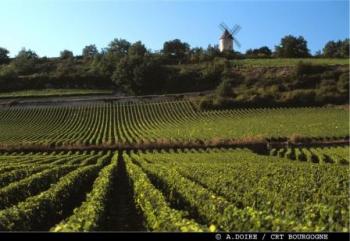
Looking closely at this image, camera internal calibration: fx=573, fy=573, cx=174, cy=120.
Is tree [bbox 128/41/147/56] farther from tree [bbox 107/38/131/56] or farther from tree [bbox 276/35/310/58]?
tree [bbox 276/35/310/58]

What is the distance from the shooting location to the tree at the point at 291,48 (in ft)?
81.3

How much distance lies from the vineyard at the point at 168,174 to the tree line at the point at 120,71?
2.00 meters

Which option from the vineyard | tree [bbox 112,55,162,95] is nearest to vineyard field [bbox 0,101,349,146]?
the vineyard

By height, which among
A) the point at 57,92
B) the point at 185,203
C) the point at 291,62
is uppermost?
the point at 291,62

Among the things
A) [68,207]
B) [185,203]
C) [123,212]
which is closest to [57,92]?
[68,207]

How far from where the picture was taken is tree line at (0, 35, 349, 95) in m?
39.1

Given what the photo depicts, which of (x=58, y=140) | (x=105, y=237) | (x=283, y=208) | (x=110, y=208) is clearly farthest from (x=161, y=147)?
(x=105, y=237)

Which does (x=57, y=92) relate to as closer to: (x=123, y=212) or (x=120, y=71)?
(x=120, y=71)

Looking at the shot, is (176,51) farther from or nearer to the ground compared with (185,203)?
farther from the ground

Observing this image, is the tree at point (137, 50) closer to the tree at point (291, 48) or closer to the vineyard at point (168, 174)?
the vineyard at point (168, 174)

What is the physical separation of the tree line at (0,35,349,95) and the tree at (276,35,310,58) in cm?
703

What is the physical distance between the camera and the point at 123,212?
17969mm

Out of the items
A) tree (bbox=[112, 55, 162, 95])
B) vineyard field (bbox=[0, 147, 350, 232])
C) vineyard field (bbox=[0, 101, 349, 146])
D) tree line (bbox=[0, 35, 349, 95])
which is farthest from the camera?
tree (bbox=[112, 55, 162, 95])

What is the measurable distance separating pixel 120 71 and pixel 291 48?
21.4 metres
